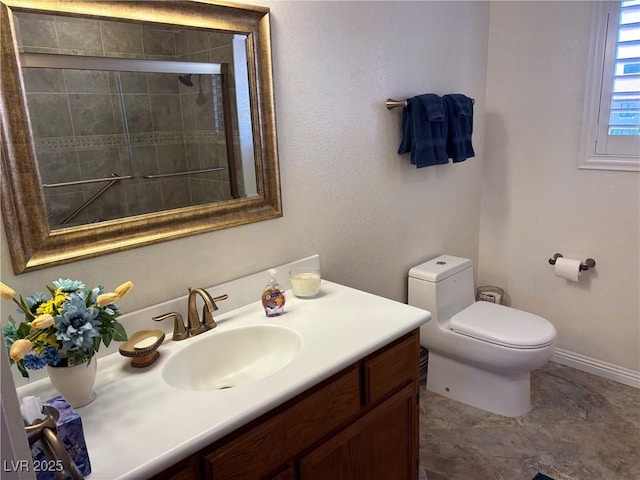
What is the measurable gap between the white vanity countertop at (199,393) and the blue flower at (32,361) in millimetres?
166

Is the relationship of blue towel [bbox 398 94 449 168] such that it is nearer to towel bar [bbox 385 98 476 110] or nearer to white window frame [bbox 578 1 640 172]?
towel bar [bbox 385 98 476 110]

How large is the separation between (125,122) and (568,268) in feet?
7.53

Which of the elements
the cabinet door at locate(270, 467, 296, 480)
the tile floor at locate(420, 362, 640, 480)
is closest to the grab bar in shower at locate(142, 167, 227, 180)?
the cabinet door at locate(270, 467, 296, 480)

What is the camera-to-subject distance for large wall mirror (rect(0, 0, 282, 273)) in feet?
3.97

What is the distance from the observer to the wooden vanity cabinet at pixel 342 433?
1129 millimetres

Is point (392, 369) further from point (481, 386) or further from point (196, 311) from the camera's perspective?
point (481, 386)

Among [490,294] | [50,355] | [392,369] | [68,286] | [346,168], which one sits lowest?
[490,294]

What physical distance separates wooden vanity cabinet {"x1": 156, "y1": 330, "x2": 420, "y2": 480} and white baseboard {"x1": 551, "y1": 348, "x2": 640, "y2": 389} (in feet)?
4.98

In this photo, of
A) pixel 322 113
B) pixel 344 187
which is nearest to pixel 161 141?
pixel 322 113

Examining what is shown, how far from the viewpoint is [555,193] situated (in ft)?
8.70

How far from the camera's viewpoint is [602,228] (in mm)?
2523

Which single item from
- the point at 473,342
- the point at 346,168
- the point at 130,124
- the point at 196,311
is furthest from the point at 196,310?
the point at 473,342

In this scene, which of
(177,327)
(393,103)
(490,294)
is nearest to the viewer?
(177,327)

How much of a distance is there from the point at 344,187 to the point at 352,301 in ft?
1.79
